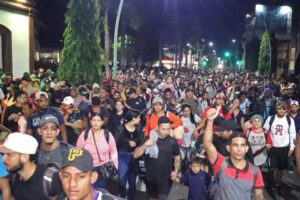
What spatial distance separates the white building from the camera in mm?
21266

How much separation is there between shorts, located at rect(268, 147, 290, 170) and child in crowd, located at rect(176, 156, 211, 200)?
2590 millimetres

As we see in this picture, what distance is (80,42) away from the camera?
18234mm

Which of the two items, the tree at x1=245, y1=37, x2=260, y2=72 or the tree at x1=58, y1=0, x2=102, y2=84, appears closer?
the tree at x1=58, y1=0, x2=102, y2=84

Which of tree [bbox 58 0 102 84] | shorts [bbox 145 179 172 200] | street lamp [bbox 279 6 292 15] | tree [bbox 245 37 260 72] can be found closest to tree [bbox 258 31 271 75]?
street lamp [bbox 279 6 292 15]

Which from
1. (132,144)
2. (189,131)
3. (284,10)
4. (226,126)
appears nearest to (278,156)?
(189,131)

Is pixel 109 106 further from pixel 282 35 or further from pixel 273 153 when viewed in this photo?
pixel 282 35

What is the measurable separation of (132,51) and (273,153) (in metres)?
57.7

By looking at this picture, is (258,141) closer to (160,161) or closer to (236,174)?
(160,161)

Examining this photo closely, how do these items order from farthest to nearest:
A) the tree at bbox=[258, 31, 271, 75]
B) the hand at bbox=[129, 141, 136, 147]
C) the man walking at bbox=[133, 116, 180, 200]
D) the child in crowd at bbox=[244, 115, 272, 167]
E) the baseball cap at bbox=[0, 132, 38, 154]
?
the tree at bbox=[258, 31, 271, 75], the child in crowd at bbox=[244, 115, 272, 167], the hand at bbox=[129, 141, 136, 147], the man walking at bbox=[133, 116, 180, 200], the baseball cap at bbox=[0, 132, 38, 154]

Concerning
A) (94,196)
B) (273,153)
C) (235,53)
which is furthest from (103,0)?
(235,53)

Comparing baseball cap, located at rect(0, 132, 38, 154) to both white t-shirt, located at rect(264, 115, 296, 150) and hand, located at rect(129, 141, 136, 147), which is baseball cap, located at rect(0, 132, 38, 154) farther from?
white t-shirt, located at rect(264, 115, 296, 150)

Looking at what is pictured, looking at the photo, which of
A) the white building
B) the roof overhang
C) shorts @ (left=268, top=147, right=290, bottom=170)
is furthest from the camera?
the white building

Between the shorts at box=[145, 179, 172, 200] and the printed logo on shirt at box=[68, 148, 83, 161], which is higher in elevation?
the printed logo on shirt at box=[68, 148, 83, 161]

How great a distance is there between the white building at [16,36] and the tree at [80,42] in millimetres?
4363
